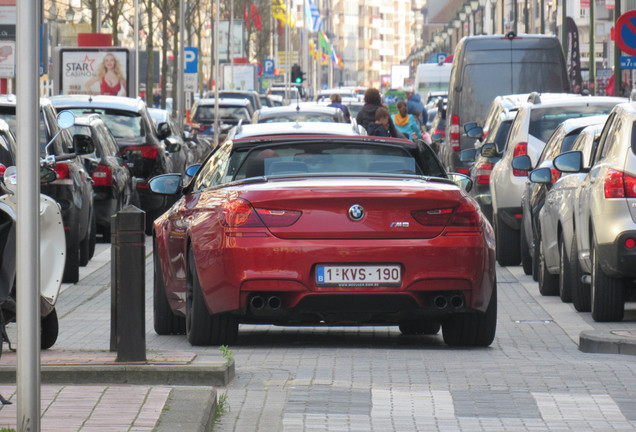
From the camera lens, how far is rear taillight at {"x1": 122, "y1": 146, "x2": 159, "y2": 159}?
22.8 metres

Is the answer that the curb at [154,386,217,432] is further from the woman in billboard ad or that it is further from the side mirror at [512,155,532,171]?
the woman in billboard ad

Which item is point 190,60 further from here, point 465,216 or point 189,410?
point 189,410

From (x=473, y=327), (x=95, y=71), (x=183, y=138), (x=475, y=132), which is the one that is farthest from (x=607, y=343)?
(x=95, y=71)

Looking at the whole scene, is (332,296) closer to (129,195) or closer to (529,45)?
(129,195)

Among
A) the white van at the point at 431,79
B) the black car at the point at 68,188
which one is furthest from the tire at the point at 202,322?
the white van at the point at 431,79

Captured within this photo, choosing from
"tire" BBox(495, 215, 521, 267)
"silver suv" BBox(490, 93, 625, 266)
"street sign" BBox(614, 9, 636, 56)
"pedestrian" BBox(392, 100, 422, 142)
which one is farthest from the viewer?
"pedestrian" BBox(392, 100, 422, 142)

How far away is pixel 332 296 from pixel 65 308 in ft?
14.6

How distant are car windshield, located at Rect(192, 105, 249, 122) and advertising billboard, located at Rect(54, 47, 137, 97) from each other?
15.8ft

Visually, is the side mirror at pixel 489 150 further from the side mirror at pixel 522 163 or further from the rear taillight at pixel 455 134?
the rear taillight at pixel 455 134

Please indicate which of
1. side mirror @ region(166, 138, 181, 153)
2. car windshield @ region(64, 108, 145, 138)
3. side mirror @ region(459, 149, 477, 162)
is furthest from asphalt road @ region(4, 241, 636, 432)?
side mirror @ region(166, 138, 181, 153)

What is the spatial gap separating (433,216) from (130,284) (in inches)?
72.3

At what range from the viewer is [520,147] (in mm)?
17219

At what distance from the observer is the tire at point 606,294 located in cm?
1157

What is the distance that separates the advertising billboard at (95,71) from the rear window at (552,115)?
2651cm
